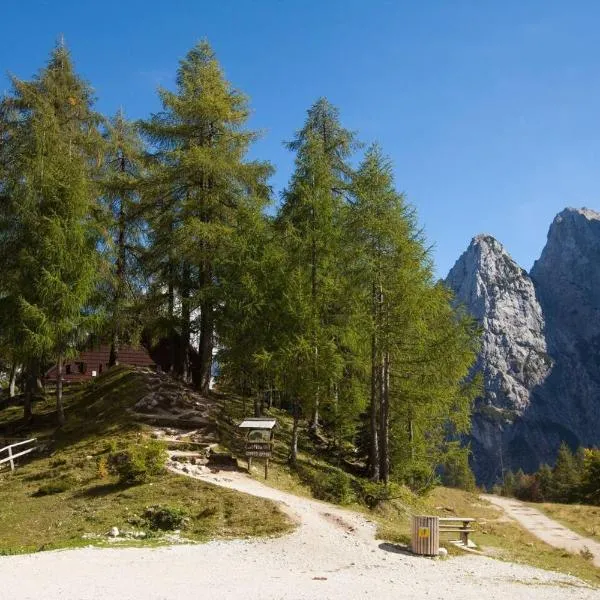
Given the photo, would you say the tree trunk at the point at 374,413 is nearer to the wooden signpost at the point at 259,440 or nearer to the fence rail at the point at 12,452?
the wooden signpost at the point at 259,440

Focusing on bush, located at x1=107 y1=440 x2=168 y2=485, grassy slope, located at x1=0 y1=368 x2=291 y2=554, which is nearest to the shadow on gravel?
grassy slope, located at x1=0 y1=368 x2=291 y2=554

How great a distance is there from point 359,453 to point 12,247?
55.2ft

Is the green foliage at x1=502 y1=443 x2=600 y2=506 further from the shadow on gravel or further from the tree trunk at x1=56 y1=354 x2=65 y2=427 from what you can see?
the tree trunk at x1=56 y1=354 x2=65 y2=427

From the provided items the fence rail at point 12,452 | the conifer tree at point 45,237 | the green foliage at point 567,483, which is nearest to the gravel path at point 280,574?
the fence rail at point 12,452

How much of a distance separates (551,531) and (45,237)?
26.2 meters

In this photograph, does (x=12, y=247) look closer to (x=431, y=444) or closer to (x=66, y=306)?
(x=66, y=306)

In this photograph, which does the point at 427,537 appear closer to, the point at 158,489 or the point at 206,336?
the point at 158,489

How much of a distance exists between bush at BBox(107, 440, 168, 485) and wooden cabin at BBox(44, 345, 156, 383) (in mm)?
18262

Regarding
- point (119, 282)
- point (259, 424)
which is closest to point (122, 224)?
point (119, 282)

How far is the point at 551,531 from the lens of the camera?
27.4m

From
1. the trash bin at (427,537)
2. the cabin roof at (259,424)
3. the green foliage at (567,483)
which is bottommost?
the green foliage at (567,483)

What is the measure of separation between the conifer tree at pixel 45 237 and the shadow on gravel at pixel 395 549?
13.9 metres

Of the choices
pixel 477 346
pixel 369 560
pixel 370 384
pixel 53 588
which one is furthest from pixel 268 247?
pixel 53 588

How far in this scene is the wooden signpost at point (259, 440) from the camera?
18125 millimetres
